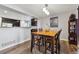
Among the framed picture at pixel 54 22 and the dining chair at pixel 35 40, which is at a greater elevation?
the framed picture at pixel 54 22

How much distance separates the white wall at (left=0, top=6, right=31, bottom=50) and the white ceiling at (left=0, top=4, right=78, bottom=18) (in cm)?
11

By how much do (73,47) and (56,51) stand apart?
365 mm

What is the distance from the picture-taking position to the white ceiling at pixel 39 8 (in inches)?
78.6

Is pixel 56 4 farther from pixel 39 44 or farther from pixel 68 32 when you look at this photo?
pixel 39 44

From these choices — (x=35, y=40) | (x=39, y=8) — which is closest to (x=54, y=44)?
(x=35, y=40)

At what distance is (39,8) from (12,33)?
77 cm

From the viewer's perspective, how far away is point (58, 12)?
206 cm

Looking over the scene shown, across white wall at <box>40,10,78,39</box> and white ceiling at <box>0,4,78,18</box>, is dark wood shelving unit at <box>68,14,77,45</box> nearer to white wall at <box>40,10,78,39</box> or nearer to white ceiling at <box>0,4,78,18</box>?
white wall at <box>40,10,78,39</box>

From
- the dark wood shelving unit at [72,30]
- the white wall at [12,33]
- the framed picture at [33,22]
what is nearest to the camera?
the white wall at [12,33]

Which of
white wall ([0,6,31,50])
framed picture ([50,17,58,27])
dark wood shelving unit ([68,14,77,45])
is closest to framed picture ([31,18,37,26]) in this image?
white wall ([0,6,31,50])

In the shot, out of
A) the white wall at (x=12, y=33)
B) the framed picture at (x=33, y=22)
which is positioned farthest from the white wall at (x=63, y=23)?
the white wall at (x=12, y=33)

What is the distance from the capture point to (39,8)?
81.7 inches

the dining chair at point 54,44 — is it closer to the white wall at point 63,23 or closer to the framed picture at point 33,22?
the white wall at point 63,23

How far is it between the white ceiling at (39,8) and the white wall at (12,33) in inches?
4.4
